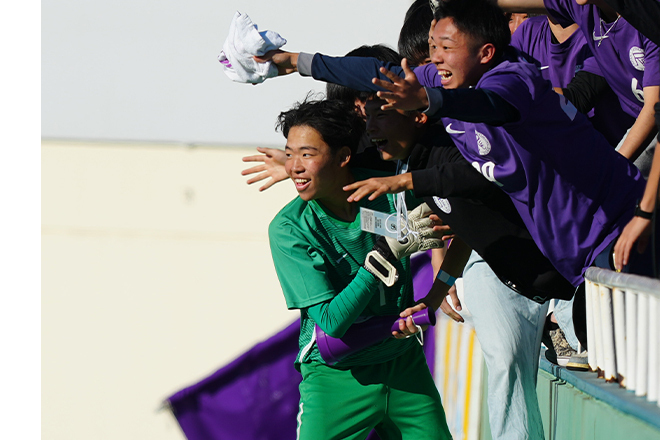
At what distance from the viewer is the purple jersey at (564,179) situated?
203 cm

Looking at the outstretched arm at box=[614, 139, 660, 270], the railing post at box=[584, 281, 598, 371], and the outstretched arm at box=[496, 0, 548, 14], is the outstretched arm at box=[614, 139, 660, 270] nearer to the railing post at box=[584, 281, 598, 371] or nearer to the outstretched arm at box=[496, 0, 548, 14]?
the railing post at box=[584, 281, 598, 371]

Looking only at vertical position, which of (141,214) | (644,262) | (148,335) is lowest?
(148,335)

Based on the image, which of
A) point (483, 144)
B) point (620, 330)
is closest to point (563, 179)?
point (483, 144)

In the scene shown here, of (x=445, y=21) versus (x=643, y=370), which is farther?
(x=445, y=21)

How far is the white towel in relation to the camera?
7.73ft

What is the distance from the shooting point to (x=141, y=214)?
5961 millimetres

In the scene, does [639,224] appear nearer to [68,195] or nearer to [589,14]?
[589,14]

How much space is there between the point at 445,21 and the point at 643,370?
1.10 metres

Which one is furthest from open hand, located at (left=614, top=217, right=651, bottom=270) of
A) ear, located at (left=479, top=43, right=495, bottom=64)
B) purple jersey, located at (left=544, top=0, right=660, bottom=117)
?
ear, located at (left=479, top=43, right=495, bottom=64)

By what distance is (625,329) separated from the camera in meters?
1.78

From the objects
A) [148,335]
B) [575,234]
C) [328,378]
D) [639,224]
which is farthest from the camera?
[148,335]

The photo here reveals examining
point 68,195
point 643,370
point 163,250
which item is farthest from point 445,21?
point 68,195

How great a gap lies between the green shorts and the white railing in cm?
66

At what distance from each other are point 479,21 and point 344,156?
2.21 feet
